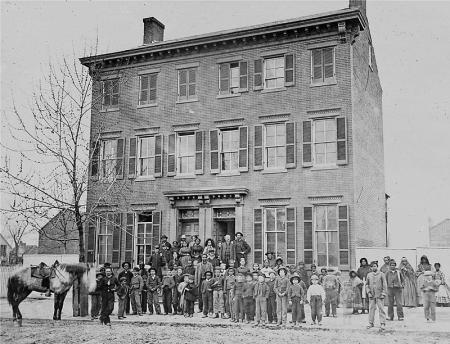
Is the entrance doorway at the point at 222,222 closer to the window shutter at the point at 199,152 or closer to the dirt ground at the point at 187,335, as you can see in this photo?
the window shutter at the point at 199,152

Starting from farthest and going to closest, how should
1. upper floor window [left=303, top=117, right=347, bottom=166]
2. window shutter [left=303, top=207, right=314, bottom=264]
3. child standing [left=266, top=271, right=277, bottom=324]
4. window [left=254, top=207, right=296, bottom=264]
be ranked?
window [left=254, top=207, right=296, bottom=264] → upper floor window [left=303, top=117, right=347, bottom=166] → window shutter [left=303, top=207, right=314, bottom=264] → child standing [left=266, top=271, right=277, bottom=324]

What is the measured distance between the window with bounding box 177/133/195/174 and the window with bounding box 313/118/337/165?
15.5ft

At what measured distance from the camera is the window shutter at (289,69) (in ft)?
61.8

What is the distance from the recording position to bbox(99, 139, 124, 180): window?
819 inches

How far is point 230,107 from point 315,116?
10.6 feet

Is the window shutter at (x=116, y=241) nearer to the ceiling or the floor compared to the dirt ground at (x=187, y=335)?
nearer to the ceiling

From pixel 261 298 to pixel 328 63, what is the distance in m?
9.16

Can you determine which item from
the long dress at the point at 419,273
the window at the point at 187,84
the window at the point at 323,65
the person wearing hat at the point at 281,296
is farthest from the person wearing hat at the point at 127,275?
the window at the point at 323,65

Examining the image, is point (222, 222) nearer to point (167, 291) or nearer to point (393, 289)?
point (167, 291)

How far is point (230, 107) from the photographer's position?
1980cm

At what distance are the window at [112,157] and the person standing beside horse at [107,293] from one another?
7458mm

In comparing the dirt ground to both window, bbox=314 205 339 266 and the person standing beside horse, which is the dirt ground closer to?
the person standing beside horse

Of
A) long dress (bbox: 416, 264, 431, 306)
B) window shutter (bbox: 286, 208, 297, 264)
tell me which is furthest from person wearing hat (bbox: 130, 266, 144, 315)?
long dress (bbox: 416, 264, 431, 306)

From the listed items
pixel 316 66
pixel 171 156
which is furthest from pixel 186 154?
pixel 316 66
